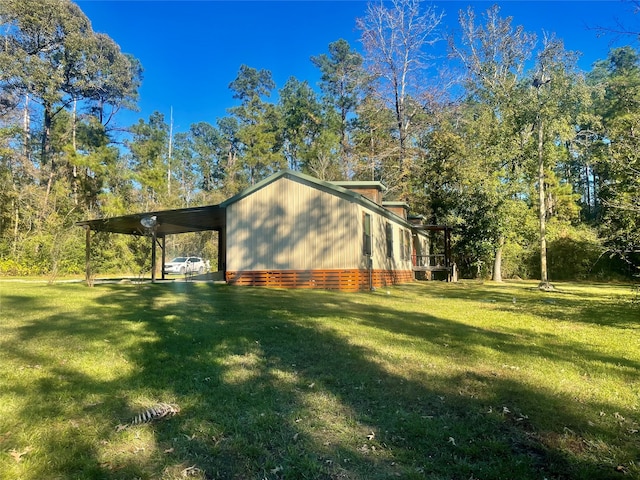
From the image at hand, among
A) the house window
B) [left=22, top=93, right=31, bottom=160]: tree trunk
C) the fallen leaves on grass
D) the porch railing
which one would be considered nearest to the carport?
the house window

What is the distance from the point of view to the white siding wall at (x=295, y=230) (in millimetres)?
13969

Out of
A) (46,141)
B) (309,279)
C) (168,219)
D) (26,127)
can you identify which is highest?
(26,127)

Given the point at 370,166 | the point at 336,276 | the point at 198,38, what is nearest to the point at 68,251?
the point at 198,38

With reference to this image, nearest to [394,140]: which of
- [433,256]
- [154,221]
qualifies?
[433,256]

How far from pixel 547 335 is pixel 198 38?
68.1 feet

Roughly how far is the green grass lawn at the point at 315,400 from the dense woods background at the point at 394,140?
1095 cm

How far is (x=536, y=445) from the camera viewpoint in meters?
2.71

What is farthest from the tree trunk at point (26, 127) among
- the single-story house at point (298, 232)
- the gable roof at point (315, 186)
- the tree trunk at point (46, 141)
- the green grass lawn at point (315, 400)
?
the green grass lawn at point (315, 400)

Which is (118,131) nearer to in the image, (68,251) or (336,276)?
(68,251)

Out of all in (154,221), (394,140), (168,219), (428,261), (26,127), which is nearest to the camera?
(154,221)

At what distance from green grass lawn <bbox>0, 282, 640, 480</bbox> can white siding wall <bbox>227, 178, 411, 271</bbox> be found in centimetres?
733

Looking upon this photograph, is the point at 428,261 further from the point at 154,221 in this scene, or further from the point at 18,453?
the point at 18,453

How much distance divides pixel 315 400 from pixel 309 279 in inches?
423

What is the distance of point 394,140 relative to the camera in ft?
89.2
